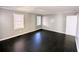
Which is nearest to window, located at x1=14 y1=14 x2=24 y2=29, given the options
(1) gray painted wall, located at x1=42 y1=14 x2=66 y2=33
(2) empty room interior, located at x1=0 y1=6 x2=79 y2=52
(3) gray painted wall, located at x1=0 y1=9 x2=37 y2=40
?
(2) empty room interior, located at x1=0 y1=6 x2=79 y2=52

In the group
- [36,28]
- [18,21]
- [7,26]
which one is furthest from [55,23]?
[7,26]

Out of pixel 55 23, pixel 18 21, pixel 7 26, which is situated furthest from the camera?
pixel 55 23

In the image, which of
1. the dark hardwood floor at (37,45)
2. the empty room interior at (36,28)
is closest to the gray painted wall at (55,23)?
the empty room interior at (36,28)

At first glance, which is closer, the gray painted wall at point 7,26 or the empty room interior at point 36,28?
the empty room interior at point 36,28

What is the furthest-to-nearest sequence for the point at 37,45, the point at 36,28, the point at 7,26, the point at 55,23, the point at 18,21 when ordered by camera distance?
→ the point at 36,28
the point at 55,23
the point at 18,21
the point at 7,26
the point at 37,45

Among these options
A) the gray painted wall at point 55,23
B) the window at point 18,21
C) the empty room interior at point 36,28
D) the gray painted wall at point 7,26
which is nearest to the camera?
the empty room interior at point 36,28

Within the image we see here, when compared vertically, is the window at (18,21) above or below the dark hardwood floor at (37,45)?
above

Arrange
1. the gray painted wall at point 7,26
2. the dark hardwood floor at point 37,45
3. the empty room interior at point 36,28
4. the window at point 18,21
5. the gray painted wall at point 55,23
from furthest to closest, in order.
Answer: the gray painted wall at point 55,23 → the window at point 18,21 → the gray painted wall at point 7,26 → the empty room interior at point 36,28 → the dark hardwood floor at point 37,45

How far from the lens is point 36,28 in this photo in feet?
29.8

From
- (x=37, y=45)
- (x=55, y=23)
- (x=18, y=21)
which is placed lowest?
(x=37, y=45)

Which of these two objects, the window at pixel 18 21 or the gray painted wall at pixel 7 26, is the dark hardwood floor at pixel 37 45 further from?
the window at pixel 18 21

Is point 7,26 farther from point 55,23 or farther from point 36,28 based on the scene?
point 55,23

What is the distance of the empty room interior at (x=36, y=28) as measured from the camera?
3.58m
